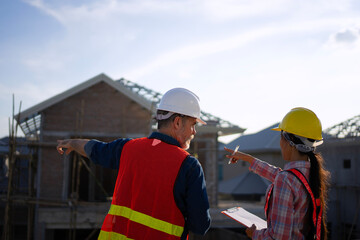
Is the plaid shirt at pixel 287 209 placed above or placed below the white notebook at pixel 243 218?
above

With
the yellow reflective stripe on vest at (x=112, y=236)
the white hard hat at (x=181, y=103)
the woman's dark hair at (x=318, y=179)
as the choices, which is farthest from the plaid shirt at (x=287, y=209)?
the yellow reflective stripe on vest at (x=112, y=236)

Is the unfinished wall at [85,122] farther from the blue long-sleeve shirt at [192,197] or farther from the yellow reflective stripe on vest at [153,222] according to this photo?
the blue long-sleeve shirt at [192,197]

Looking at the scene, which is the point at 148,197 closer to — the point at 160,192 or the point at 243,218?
the point at 160,192

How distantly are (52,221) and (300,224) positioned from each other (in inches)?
449

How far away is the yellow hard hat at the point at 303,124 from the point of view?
8.68ft

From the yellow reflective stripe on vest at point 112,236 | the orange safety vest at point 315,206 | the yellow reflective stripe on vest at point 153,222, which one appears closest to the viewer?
the yellow reflective stripe on vest at point 153,222

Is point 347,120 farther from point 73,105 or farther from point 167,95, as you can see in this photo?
point 167,95

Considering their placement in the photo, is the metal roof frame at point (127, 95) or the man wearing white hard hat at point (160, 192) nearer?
the man wearing white hard hat at point (160, 192)

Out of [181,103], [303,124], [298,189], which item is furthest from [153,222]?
[303,124]

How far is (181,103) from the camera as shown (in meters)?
2.49

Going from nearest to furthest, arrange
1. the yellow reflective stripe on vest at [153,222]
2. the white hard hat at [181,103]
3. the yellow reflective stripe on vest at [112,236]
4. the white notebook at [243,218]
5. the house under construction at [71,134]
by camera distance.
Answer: the yellow reflective stripe on vest at [153,222], the yellow reflective stripe on vest at [112,236], the white hard hat at [181,103], the white notebook at [243,218], the house under construction at [71,134]

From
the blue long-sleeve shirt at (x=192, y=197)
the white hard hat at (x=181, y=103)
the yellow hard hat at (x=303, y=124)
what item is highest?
the white hard hat at (x=181, y=103)

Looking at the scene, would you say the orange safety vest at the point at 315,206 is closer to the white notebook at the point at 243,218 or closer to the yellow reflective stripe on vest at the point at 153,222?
the white notebook at the point at 243,218

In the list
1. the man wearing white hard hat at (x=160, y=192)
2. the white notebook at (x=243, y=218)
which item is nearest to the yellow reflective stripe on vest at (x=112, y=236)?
the man wearing white hard hat at (x=160, y=192)
